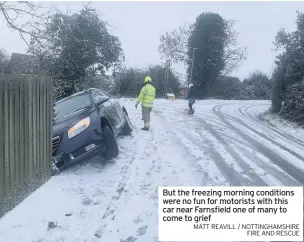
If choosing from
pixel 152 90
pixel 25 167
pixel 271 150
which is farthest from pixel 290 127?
pixel 25 167

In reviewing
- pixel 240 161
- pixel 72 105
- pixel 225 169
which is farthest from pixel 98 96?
pixel 240 161

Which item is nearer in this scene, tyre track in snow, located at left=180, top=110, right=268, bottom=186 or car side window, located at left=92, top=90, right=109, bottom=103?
tyre track in snow, located at left=180, top=110, right=268, bottom=186

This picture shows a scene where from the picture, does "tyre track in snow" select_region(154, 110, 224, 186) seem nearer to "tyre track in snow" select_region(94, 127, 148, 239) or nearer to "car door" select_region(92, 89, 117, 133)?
"tyre track in snow" select_region(94, 127, 148, 239)

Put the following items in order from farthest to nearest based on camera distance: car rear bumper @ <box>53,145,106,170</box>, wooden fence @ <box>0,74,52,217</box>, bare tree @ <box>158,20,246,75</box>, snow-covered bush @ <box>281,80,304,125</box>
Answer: bare tree @ <box>158,20,246,75</box> < snow-covered bush @ <box>281,80,304,125</box> < car rear bumper @ <box>53,145,106,170</box> < wooden fence @ <box>0,74,52,217</box>

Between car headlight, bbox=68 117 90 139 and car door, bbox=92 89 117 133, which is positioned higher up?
car door, bbox=92 89 117 133

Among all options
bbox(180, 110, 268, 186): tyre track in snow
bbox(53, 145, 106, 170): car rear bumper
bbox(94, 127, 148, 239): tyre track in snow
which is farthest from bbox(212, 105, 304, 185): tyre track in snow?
bbox(53, 145, 106, 170): car rear bumper

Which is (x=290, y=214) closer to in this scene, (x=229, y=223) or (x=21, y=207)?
(x=229, y=223)

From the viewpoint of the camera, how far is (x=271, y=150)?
325 inches

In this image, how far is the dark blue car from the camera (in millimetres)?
6141

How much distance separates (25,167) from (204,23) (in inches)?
1060

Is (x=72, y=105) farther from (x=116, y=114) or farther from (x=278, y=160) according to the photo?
(x=278, y=160)

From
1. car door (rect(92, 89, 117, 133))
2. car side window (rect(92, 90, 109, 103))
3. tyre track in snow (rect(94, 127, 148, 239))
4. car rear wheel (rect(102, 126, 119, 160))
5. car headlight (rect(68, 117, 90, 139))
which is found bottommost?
tyre track in snow (rect(94, 127, 148, 239))

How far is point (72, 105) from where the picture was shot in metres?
7.43

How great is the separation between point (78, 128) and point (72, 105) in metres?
1.36
